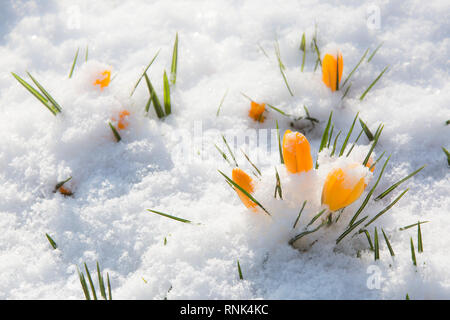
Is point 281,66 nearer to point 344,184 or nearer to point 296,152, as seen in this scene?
point 296,152

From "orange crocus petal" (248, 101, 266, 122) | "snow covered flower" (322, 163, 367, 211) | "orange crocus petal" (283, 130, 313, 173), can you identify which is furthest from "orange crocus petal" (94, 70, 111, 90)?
"snow covered flower" (322, 163, 367, 211)

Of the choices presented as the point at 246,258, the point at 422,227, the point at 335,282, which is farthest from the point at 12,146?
the point at 422,227

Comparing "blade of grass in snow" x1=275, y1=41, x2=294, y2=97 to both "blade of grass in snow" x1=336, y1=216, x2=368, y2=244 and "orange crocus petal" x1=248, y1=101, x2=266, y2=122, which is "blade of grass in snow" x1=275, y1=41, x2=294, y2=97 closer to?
"orange crocus petal" x1=248, y1=101, x2=266, y2=122

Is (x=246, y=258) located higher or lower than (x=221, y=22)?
lower

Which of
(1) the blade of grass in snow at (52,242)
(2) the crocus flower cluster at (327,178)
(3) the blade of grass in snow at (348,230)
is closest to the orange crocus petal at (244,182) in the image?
(2) the crocus flower cluster at (327,178)

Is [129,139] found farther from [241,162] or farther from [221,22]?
[221,22]

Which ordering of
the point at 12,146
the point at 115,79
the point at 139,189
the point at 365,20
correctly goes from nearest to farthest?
the point at 139,189, the point at 12,146, the point at 115,79, the point at 365,20

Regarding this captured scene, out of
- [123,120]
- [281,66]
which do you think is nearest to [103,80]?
[123,120]

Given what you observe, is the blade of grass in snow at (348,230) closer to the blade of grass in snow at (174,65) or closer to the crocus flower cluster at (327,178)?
the crocus flower cluster at (327,178)
